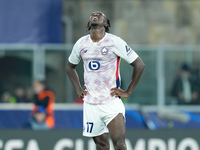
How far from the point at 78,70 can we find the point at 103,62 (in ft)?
22.1

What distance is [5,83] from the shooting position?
19.4m

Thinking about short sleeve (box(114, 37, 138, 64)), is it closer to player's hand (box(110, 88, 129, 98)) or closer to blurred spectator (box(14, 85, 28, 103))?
player's hand (box(110, 88, 129, 98))

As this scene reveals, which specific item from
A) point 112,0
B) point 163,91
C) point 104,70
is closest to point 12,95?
point 163,91

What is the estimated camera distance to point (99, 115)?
1202 centimetres

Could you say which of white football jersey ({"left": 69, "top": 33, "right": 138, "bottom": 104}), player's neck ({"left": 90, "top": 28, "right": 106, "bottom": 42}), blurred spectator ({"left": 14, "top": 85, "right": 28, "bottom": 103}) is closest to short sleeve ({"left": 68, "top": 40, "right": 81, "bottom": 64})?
white football jersey ({"left": 69, "top": 33, "right": 138, "bottom": 104})

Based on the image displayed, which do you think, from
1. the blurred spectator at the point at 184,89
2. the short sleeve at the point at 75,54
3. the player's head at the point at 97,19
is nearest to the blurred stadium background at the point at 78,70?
the blurred spectator at the point at 184,89

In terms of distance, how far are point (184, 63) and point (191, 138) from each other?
15.4 ft

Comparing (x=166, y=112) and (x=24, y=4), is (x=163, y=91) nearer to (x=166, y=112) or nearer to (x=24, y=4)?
(x=166, y=112)

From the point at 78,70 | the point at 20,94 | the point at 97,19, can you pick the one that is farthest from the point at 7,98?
the point at 97,19

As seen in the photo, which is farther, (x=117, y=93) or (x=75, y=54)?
(x=75, y=54)

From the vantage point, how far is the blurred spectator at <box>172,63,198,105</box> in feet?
61.2

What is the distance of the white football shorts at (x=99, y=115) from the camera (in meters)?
12.0

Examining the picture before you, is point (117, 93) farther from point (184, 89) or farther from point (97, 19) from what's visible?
point (184, 89)

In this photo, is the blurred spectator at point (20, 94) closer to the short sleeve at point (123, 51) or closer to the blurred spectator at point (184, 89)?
the blurred spectator at point (184, 89)
